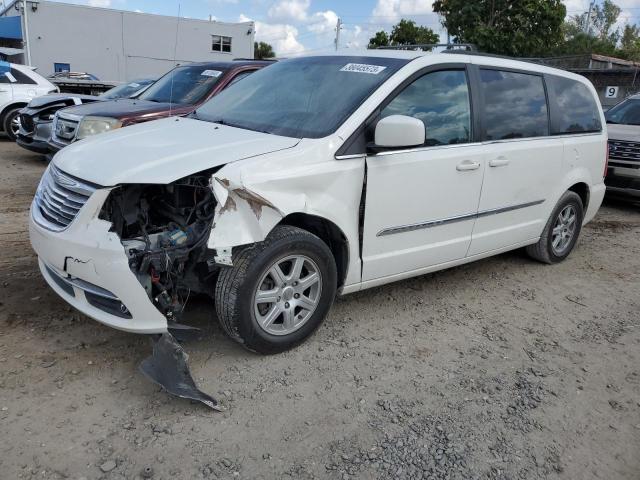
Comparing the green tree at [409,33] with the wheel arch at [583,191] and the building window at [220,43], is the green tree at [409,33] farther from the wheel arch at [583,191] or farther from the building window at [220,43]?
the wheel arch at [583,191]

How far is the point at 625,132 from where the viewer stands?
8516mm

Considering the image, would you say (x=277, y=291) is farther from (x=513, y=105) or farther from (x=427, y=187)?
(x=513, y=105)

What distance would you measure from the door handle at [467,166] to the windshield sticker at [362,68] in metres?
0.90

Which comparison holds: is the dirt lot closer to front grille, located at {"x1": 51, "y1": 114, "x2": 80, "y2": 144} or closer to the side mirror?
the side mirror

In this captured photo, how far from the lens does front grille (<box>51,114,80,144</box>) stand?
22.9 feet

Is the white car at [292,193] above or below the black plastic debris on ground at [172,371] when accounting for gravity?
above

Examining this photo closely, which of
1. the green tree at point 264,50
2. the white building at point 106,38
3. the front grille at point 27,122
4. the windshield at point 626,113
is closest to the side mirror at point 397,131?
the windshield at point 626,113

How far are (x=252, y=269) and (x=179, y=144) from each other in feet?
2.99

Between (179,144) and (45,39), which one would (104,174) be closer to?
(179,144)

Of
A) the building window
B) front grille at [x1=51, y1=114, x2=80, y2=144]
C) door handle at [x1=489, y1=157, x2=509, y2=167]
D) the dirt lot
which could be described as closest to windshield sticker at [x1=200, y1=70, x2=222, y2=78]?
front grille at [x1=51, y1=114, x2=80, y2=144]

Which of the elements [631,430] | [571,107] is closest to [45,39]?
[571,107]

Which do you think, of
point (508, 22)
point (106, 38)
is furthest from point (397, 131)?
point (106, 38)

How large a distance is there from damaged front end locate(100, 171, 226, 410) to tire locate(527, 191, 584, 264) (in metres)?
3.44

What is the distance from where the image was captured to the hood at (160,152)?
3020 millimetres
